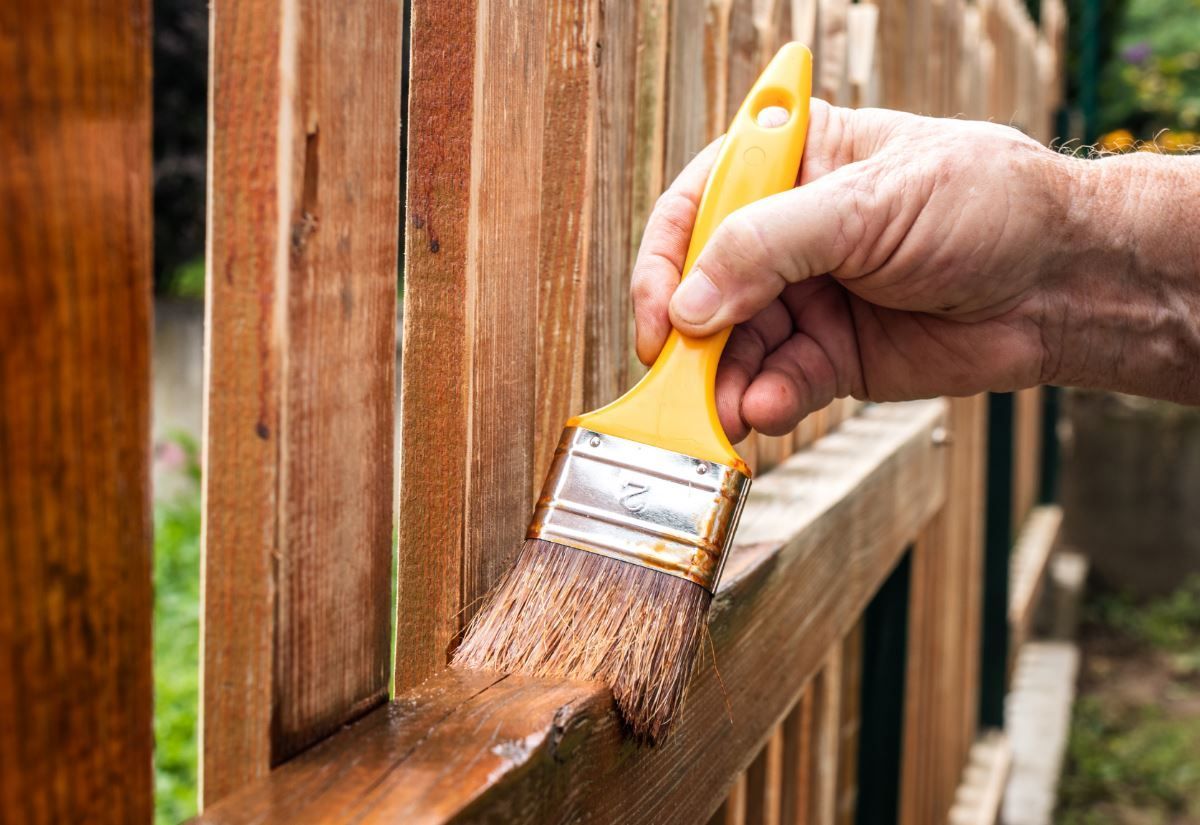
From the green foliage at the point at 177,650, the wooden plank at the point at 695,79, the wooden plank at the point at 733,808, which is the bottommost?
the green foliage at the point at 177,650

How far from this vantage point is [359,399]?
0.91 metres

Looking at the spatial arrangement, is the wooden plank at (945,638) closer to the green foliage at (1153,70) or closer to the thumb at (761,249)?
the thumb at (761,249)

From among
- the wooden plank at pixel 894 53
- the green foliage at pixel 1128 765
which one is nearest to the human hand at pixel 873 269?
the wooden plank at pixel 894 53

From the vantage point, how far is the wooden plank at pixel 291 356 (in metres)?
0.80

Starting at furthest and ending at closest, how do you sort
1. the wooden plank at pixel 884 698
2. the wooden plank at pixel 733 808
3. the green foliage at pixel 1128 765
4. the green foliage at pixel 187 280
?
1. the green foliage at pixel 187 280
2. the green foliage at pixel 1128 765
3. the wooden plank at pixel 884 698
4. the wooden plank at pixel 733 808

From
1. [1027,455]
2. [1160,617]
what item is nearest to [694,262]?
[1027,455]

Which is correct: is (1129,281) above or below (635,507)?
above

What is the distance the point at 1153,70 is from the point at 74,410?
Answer: 898 cm

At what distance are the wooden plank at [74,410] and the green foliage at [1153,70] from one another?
8638mm

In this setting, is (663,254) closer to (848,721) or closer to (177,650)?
(848,721)

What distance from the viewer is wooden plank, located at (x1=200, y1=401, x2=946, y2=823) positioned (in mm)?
839

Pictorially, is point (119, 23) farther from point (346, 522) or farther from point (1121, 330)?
point (1121, 330)

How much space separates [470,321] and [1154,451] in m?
6.14

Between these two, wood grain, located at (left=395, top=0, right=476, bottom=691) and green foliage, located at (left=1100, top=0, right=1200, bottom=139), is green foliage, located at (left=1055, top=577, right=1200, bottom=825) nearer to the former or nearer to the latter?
green foliage, located at (left=1100, top=0, right=1200, bottom=139)
